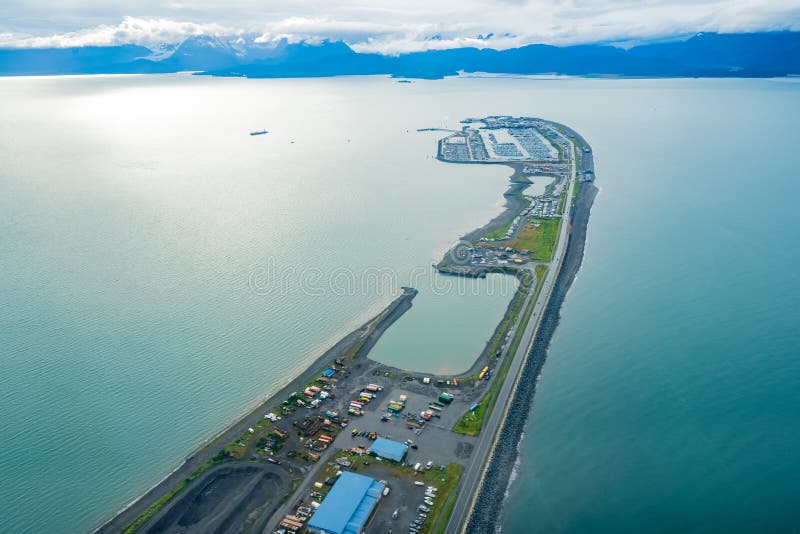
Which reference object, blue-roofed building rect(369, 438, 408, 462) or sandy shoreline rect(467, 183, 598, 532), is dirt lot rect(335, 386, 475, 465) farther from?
sandy shoreline rect(467, 183, 598, 532)

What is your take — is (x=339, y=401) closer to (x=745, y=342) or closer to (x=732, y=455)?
(x=732, y=455)

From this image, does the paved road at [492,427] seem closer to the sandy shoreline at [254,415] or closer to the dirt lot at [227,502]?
the dirt lot at [227,502]

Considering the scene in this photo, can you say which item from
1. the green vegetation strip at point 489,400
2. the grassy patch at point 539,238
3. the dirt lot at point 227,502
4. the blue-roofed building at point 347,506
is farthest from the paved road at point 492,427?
the dirt lot at point 227,502

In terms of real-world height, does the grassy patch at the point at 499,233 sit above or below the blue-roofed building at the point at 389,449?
above

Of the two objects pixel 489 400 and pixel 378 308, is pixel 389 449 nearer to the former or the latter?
pixel 489 400

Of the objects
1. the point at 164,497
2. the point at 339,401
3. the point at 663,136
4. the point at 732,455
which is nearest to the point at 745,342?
the point at 732,455

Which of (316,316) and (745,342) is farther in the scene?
(316,316)
